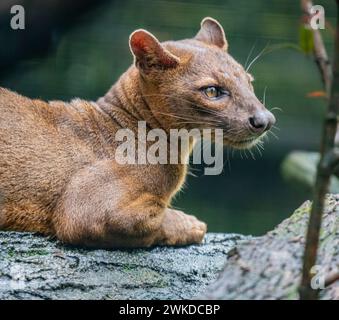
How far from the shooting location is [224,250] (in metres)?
3.33

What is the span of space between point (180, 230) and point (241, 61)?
2.67 metres

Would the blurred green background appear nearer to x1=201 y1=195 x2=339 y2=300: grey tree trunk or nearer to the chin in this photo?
the chin

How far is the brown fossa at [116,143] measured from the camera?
3.05 meters

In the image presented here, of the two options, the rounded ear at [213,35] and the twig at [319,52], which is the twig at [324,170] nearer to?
the twig at [319,52]

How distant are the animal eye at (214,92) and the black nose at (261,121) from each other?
160 millimetres

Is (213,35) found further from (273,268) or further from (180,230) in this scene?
(273,268)

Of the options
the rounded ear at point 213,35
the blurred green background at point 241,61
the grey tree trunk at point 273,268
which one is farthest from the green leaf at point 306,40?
the blurred green background at point 241,61

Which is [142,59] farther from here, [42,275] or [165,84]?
[42,275]

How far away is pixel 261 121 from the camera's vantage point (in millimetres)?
3113

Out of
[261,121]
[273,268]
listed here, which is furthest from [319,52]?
[261,121]

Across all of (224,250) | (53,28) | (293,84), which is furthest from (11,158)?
(293,84)

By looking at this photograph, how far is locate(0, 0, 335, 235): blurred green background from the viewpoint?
5680mm

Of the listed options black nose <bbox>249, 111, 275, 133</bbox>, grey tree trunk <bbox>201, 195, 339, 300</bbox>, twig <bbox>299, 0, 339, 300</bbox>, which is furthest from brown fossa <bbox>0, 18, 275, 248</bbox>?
twig <bbox>299, 0, 339, 300</bbox>
